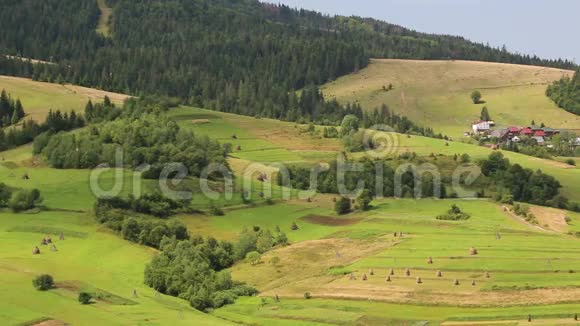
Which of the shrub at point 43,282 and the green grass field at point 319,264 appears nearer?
the green grass field at point 319,264

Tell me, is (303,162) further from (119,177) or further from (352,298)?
(352,298)

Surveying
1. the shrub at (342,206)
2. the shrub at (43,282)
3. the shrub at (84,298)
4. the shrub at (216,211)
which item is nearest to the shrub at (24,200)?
the shrub at (216,211)

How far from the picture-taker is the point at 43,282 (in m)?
74.7

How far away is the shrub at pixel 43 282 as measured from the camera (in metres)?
74.5

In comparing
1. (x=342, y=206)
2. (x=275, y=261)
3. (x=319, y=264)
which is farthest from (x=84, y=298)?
(x=342, y=206)

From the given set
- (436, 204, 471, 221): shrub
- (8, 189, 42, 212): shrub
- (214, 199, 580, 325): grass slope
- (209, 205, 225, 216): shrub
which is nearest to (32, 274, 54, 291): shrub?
(214, 199, 580, 325): grass slope

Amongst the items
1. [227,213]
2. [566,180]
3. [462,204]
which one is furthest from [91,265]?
[566,180]

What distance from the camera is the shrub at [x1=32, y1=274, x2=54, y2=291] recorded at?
A: 74.5m

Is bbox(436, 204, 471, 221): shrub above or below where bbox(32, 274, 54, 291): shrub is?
above

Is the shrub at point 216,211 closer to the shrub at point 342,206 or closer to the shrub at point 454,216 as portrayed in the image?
the shrub at point 342,206

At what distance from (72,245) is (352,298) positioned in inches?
1407

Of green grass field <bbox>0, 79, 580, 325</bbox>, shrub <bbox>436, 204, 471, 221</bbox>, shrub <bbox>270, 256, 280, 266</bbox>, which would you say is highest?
shrub <bbox>436, 204, 471, 221</bbox>

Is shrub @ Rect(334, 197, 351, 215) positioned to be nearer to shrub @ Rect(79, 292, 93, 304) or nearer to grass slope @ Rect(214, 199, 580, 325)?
grass slope @ Rect(214, 199, 580, 325)

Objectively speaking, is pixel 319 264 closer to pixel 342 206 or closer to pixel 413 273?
pixel 413 273
